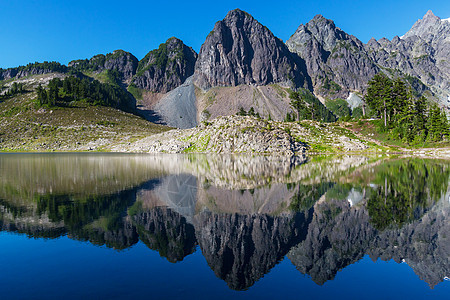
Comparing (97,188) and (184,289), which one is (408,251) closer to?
(184,289)

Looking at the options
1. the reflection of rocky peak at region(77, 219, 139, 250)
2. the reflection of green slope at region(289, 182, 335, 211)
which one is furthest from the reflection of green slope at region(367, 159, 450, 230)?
the reflection of rocky peak at region(77, 219, 139, 250)

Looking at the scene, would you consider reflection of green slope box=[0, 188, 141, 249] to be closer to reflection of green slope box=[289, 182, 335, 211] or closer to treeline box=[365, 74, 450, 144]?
reflection of green slope box=[289, 182, 335, 211]

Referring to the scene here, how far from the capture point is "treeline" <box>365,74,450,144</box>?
100 metres

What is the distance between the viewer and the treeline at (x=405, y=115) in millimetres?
100250

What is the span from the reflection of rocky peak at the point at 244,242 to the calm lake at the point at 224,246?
7 centimetres

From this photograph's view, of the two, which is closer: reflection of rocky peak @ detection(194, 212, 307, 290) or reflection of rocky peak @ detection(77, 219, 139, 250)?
reflection of rocky peak @ detection(194, 212, 307, 290)

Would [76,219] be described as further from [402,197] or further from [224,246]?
[402,197]

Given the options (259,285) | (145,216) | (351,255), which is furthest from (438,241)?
(145,216)

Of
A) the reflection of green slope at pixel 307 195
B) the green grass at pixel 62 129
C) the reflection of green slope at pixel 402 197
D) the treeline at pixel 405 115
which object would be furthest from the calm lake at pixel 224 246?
the green grass at pixel 62 129

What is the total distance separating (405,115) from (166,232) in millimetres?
122692

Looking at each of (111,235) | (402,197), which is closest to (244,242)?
(111,235)

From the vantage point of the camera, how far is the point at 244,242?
51.0 feet

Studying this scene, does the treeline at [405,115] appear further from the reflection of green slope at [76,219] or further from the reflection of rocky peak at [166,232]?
the reflection of green slope at [76,219]

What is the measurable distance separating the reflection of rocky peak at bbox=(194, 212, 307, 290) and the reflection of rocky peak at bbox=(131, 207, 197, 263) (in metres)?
0.76
